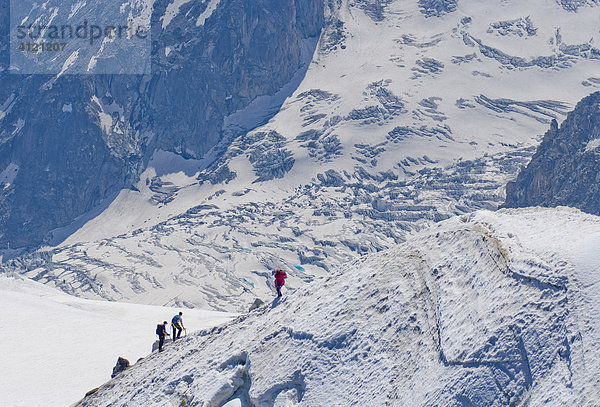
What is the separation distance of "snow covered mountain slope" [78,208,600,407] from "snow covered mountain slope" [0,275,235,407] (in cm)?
1686

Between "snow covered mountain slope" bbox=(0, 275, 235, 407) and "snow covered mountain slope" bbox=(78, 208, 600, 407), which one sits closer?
"snow covered mountain slope" bbox=(78, 208, 600, 407)

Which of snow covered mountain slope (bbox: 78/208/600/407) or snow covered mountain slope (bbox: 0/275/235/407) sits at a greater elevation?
snow covered mountain slope (bbox: 78/208/600/407)

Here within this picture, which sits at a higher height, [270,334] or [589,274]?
[589,274]

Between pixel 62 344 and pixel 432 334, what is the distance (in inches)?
1714

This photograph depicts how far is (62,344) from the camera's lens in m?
66.6

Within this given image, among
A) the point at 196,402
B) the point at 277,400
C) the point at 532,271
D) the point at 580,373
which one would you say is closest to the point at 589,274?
the point at 532,271

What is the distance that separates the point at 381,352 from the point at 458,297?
3.61 meters

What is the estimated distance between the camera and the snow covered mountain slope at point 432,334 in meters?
27.5

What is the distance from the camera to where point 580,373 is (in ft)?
84.5

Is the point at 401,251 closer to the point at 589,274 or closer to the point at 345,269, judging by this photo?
the point at 345,269

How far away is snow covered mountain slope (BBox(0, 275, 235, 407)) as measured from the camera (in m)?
55.0

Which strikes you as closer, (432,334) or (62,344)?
(432,334)

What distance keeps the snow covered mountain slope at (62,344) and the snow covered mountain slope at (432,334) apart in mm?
16855

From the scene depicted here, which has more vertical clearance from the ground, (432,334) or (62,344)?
(432,334)
